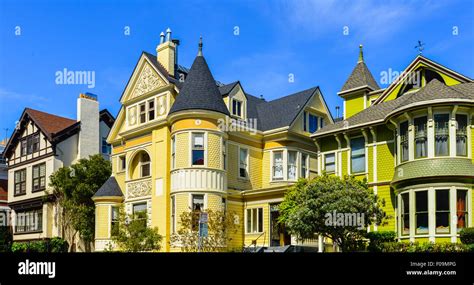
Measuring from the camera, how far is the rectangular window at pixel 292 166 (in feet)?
122

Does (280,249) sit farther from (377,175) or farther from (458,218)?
(458,218)

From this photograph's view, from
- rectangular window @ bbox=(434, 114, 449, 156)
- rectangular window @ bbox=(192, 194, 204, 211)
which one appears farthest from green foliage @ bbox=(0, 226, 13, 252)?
rectangular window @ bbox=(434, 114, 449, 156)

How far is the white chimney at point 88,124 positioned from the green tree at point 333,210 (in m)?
26.9

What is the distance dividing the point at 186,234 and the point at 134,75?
12862 mm

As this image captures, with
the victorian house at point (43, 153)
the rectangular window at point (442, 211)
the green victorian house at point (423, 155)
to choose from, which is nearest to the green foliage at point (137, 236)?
the green victorian house at point (423, 155)

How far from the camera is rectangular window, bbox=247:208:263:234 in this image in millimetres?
35031

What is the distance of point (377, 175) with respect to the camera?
29875 millimetres

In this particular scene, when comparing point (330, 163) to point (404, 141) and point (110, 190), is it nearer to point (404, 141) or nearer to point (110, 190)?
point (404, 141)

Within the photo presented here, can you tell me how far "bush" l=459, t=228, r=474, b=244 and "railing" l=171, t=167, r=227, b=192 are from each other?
1357 cm

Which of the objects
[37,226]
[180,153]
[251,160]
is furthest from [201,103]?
[37,226]

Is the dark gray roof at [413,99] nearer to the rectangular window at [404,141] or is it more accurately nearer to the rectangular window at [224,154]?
the rectangular window at [404,141]

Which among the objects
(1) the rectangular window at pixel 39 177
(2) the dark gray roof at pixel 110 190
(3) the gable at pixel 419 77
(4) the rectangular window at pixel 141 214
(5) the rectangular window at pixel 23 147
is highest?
(3) the gable at pixel 419 77

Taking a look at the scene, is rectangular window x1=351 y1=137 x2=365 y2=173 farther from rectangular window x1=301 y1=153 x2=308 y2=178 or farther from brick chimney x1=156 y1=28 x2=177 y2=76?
brick chimney x1=156 y1=28 x2=177 y2=76

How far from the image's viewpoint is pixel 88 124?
165 ft
